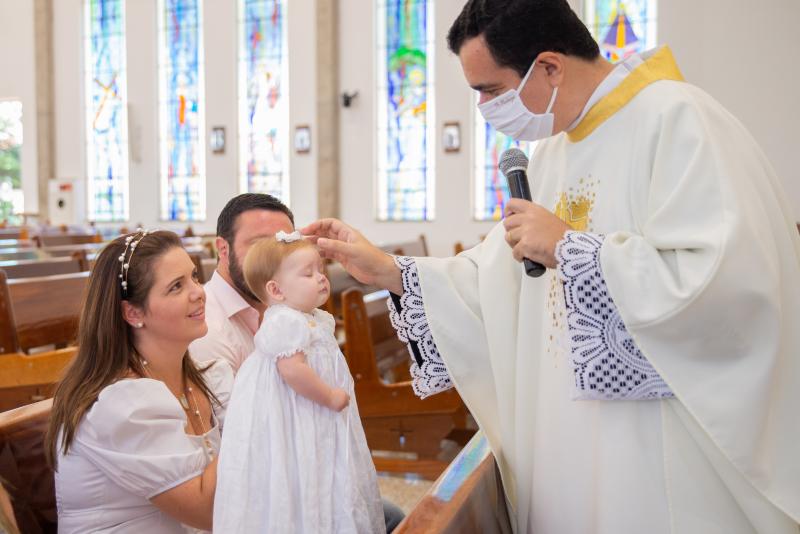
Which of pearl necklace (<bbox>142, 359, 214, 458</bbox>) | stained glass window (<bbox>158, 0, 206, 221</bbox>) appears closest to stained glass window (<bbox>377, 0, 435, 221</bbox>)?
stained glass window (<bbox>158, 0, 206, 221</bbox>)

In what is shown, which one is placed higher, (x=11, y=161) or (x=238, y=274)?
(x=11, y=161)

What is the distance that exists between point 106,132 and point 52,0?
289 cm

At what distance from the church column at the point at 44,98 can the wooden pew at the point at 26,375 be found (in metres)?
13.8

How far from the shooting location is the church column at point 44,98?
1567cm

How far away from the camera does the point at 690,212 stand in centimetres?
154

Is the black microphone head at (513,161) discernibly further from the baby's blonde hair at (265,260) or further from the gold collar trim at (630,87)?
the baby's blonde hair at (265,260)

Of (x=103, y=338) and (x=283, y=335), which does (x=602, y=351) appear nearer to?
(x=283, y=335)

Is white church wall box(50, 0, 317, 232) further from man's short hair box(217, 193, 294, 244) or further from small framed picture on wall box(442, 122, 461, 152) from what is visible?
man's short hair box(217, 193, 294, 244)

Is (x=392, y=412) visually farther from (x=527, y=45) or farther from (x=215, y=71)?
(x=215, y=71)

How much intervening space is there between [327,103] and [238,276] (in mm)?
11440

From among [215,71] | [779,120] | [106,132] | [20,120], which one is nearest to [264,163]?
[215,71]

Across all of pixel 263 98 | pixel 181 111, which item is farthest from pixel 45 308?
pixel 181 111

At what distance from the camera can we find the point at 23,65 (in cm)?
1589

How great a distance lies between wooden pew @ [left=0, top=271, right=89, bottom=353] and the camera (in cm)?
371
